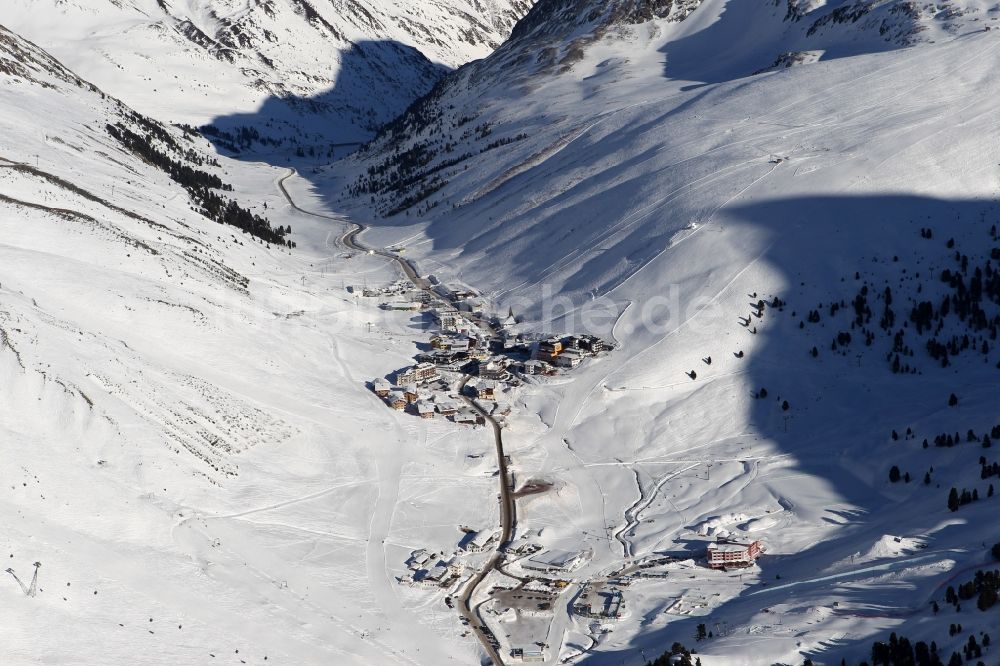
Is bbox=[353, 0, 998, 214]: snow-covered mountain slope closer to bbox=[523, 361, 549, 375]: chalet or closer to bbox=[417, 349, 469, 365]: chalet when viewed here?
bbox=[417, 349, 469, 365]: chalet

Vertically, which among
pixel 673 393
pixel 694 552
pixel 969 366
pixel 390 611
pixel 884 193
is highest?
pixel 884 193

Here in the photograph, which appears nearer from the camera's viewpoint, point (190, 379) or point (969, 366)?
point (190, 379)

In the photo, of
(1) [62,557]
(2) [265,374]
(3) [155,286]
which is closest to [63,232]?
(3) [155,286]

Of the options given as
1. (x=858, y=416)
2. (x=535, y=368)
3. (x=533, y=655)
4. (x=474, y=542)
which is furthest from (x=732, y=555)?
(x=535, y=368)

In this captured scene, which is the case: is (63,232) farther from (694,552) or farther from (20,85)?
(20,85)

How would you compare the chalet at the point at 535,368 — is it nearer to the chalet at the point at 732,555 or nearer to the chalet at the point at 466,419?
the chalet at the point at 466,419

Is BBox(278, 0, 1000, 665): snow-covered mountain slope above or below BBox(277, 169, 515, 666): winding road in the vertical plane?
above

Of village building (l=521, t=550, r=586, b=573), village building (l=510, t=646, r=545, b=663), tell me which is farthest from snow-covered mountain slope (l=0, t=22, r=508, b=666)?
village building (l=521, t=550, r=586, b=573)
